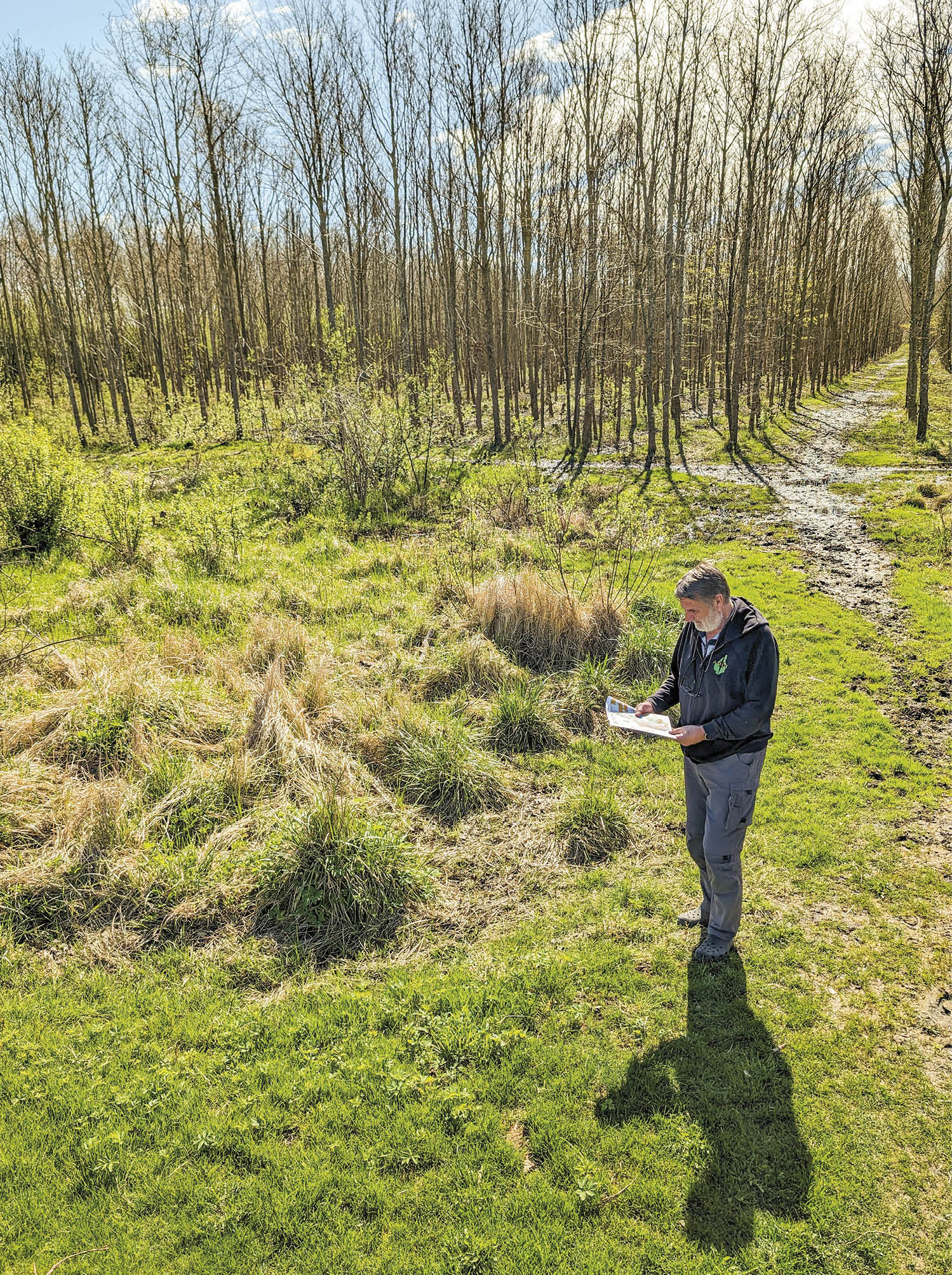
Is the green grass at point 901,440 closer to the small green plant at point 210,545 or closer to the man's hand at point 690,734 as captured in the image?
the small green plant at point 210,545

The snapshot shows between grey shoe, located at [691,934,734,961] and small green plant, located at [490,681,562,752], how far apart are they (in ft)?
8.86

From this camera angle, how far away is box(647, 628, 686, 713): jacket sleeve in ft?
13.2

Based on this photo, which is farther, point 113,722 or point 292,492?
point 292,492

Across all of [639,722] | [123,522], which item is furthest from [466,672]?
[123,522]

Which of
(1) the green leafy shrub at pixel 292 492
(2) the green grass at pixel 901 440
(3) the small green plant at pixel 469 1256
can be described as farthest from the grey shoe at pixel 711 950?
(2) the green grass at pixel 901 440

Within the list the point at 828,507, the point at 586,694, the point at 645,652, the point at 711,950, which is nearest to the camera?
the point at 711,950

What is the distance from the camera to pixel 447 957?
432cm

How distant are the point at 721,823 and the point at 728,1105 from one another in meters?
1.28

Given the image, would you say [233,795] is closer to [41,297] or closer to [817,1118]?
[817,1118]

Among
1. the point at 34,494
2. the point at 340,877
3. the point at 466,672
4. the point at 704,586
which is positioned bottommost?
the point at 340,877

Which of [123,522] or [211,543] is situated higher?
[123,522]

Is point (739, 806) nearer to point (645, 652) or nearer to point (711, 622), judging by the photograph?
point (711, 622)

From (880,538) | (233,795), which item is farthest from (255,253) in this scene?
(233,795)

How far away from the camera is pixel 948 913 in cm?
446
